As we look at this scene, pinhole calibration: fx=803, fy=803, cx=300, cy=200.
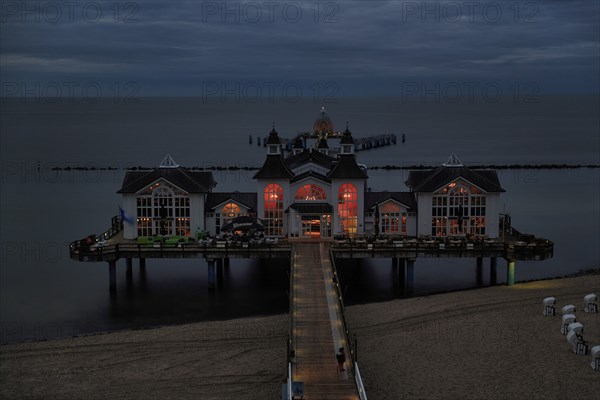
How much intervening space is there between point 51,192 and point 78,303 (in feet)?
157

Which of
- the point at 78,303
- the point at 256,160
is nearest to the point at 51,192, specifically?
the point at 256,160

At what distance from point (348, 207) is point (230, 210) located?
23.9 ft

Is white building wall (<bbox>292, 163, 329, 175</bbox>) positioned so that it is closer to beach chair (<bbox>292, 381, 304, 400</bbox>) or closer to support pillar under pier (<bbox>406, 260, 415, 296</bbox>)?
support pillar under pier (<bbox>406, 260, 415, 296</bbox>)

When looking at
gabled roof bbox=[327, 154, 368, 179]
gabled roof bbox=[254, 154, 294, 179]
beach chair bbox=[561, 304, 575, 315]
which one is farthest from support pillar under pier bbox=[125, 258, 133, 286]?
beach chair bbox=[561, 304, 575, 315]

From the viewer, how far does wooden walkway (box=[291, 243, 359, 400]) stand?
26703 mm

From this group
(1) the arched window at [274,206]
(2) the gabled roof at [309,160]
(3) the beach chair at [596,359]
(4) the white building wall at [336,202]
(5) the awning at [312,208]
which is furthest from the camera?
(2) the gabled roof at [309,160]

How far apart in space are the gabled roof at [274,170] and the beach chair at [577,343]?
2119cm

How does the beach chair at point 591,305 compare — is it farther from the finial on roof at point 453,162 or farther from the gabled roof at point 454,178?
the finial on roof at point 453,162

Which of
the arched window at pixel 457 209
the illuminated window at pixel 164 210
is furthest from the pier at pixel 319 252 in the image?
the illuminated window at pixel 164 210

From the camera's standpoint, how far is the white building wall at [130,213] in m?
48.9

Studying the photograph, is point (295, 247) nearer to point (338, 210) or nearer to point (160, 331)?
point (338, 210)

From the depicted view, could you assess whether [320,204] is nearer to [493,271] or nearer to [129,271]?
[493,271]

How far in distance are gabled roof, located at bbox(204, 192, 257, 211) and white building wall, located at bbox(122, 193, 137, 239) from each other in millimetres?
4341

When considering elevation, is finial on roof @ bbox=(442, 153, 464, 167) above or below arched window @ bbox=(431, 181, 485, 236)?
above
